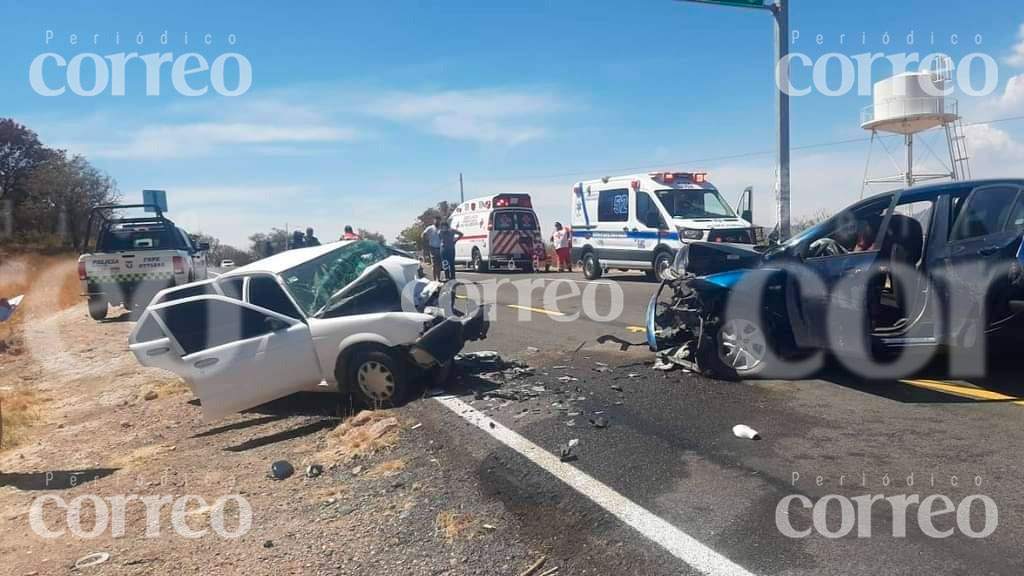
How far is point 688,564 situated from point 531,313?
9021mm

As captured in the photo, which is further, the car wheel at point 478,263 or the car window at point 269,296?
the car wheel at point 478,263

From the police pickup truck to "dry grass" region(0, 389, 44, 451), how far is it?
16.2 ft

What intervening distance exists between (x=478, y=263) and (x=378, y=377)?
1847 centimetres

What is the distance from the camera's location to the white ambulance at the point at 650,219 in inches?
609

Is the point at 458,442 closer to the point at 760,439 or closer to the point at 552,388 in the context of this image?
the point at 552,388

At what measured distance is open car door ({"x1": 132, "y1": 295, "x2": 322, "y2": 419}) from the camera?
5.87 metres

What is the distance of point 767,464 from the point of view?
4.32m

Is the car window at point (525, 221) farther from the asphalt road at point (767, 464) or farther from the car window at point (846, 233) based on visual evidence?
the car window at point (846, 233)

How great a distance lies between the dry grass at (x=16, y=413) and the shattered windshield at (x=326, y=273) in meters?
3.10

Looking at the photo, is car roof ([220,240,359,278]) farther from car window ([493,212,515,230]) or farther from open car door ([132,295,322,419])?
car window ([493,212,515,230])

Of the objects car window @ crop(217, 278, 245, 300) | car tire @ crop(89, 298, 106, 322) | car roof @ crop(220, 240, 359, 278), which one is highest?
car roof @ crop(220, 240, 359, 278)

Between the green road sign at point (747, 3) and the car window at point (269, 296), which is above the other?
the green road sign at point (747, 3)

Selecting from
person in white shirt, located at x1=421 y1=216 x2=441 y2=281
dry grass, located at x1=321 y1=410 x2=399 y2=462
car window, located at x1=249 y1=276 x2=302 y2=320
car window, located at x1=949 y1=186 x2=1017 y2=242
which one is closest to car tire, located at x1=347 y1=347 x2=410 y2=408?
dry grass, located at x1=321 y1=410 x2=399 y2=462

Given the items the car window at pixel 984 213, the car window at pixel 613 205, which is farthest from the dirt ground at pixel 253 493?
the car window at pixel 613 205
